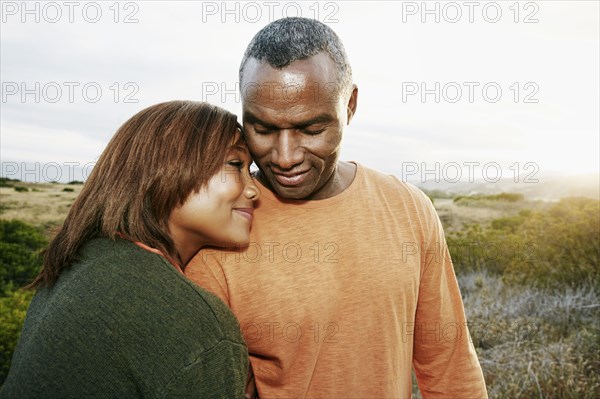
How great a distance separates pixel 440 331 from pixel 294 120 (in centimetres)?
105

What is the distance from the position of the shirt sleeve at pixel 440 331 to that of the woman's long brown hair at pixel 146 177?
0.91 m

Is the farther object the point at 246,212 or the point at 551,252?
the point at 551,252

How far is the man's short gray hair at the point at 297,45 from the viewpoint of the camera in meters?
1.98

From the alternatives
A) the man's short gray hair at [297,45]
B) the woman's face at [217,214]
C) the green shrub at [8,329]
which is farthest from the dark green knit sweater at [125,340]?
the green shrub at [8,329]

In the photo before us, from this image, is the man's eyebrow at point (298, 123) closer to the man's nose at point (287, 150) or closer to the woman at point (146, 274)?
the man's nose at point (287, 150)

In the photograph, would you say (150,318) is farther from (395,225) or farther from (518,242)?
(518,242)

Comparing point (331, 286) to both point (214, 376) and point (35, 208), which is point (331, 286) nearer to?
point (214, 376)

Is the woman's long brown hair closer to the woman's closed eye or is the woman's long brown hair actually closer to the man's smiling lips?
the woman's closed eye

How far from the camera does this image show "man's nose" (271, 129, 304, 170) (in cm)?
196

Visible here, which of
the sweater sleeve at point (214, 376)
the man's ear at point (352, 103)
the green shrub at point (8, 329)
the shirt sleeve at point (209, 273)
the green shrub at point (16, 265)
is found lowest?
the green shrub at point (8, 329)

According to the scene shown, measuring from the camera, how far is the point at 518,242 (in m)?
7.50

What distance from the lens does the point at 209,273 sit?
2.06 metres

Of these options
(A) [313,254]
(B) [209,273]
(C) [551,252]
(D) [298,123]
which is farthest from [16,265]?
(C) [551,252]

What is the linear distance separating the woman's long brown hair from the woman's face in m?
0.04
